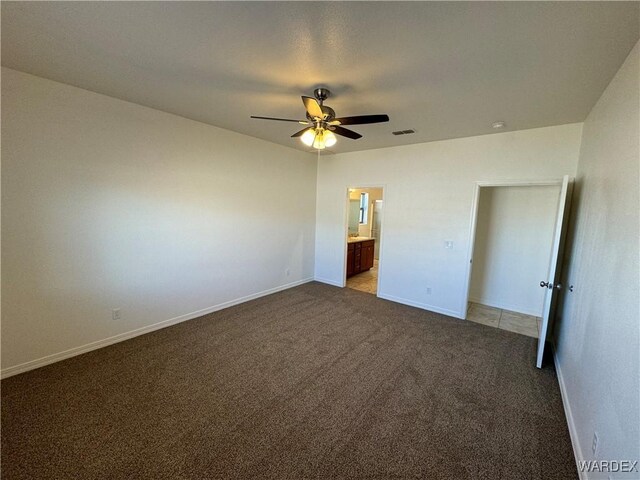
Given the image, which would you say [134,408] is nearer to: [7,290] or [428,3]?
[7,290]

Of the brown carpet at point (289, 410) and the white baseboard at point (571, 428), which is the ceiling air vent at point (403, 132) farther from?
the white baseboard at point (571, 428)

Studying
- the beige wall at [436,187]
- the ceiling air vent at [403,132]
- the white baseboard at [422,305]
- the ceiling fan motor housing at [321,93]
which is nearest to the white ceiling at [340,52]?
the ceiling fan motor housing at [321,93]

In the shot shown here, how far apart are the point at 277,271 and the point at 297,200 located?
1432 mm

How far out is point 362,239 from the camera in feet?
21.6

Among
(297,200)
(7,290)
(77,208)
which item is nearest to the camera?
(7,290)

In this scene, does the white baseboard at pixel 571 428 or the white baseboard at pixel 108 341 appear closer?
the white baseboard at pixel 571 428

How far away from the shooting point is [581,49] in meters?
1.71

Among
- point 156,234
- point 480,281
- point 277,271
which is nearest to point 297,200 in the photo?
point 277,271

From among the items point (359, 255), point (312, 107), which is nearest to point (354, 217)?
point (359, 255)

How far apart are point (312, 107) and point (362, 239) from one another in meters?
4.72

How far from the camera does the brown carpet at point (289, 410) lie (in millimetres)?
1688

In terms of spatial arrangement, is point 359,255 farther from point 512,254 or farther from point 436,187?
point 512,254

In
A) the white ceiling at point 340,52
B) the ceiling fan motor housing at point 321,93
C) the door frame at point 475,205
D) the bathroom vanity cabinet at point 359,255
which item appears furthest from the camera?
the bathroom vanity cabinet at point 359,255

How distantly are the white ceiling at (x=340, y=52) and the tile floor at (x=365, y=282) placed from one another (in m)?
3.50
